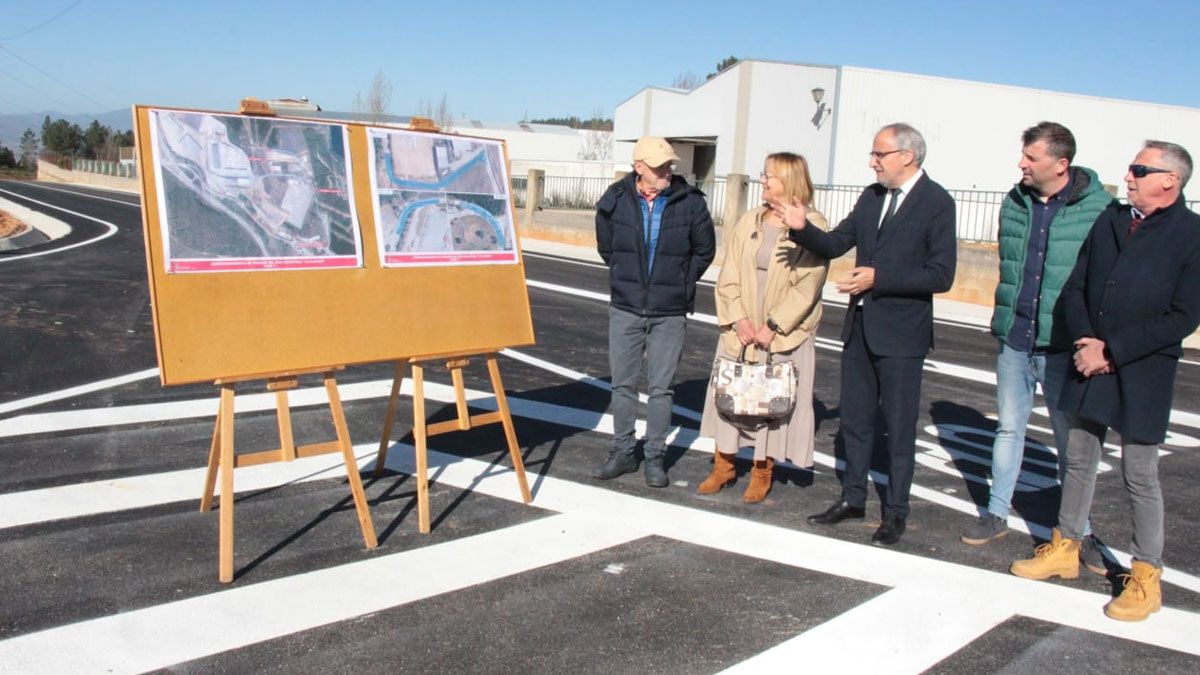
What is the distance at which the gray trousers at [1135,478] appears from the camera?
4.62 meters

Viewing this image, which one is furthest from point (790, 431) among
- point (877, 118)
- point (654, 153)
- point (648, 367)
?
point (877, 118)

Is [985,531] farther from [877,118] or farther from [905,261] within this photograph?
[877,118]

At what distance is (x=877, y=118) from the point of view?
34.7 metres

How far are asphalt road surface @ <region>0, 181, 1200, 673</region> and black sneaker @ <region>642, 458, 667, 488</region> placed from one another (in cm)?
9

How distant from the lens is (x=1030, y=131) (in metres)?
5.16

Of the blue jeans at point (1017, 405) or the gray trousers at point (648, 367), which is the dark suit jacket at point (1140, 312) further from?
the gray trousers at point (648, 367)

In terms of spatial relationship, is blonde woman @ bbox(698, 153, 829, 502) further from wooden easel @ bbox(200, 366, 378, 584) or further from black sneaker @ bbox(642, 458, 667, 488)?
wooden easel @ bbox(200, 366, 378, 584)

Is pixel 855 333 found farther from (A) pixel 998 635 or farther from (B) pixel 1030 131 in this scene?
(A) pixel 998 635

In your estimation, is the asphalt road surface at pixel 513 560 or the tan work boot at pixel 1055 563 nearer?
the asphalt road surface at pixel 513 560

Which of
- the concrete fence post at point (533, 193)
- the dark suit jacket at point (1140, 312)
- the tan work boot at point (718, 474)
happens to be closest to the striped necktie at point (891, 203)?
the dark suit jacket at point (1140, 312)

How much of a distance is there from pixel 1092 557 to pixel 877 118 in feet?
103

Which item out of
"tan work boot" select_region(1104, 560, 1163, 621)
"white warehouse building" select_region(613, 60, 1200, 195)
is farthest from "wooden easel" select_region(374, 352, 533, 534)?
"white warehouse building" select_region(613, 60, 1200, 195)

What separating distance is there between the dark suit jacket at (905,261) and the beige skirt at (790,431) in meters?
0.56

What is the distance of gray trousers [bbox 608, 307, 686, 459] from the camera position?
6258 millimetres
